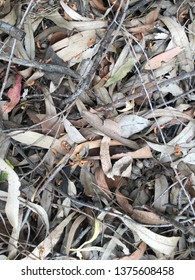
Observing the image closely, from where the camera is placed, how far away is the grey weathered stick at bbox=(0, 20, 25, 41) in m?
1.06

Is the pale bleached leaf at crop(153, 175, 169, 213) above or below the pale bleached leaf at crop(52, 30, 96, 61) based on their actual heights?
below

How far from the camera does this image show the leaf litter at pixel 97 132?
111 centimetres

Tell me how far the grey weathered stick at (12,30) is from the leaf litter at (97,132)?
36 millimetres

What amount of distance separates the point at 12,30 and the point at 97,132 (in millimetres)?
304

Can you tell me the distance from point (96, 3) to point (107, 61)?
0.47ft

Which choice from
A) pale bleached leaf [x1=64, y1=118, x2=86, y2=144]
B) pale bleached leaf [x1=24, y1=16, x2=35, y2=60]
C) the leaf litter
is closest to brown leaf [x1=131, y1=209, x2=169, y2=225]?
the leaf litter

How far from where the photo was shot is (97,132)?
3.72 feet

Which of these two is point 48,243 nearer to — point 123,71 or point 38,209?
point 38,209

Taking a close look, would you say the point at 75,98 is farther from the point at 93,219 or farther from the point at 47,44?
the point at 93,219

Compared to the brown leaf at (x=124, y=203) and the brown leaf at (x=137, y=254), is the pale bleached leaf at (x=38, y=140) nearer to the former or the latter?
the brown leaf at (x=124, y=203)

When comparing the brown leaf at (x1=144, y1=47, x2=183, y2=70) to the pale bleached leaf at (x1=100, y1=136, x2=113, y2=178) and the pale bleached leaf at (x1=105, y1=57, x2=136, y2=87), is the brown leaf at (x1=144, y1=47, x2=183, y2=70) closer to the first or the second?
the pale bleached leaf at (x1=105, y1=57, x2=136, y2=87)

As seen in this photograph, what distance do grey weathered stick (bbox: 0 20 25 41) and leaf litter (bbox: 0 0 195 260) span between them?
36 millimetres

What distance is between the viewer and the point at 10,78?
1142mm
